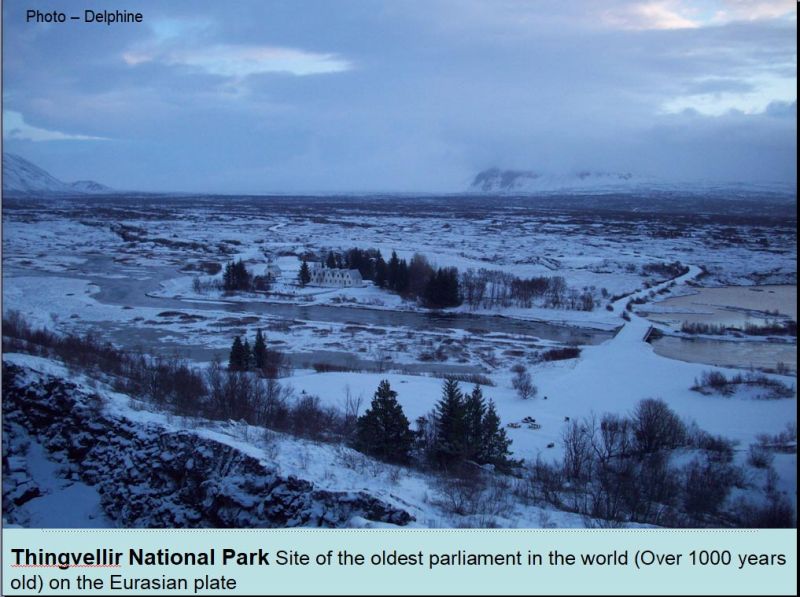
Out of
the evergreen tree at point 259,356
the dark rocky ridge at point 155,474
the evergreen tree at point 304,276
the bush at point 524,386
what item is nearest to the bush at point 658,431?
the bush at point 524,386

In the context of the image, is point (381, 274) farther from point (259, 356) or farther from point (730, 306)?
point (730, 306)

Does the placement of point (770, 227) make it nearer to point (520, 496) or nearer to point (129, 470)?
point (520, 496)

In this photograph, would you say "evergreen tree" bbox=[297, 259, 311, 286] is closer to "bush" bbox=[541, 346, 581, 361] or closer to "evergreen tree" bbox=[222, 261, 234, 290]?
"evergreen tree" bbox=[222, 261, 234, 290]

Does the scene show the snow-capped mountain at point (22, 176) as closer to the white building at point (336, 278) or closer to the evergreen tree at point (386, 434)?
the evergreen tree at point (386, 434)

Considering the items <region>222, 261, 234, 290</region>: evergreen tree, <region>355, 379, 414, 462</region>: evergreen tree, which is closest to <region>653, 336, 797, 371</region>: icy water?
<region>355, 379, 414, 462</region>: evergreen tree

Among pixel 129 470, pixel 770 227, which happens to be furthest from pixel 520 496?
pixel 770 227

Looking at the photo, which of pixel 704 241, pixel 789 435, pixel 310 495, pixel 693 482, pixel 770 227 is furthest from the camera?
pixel 704 241
